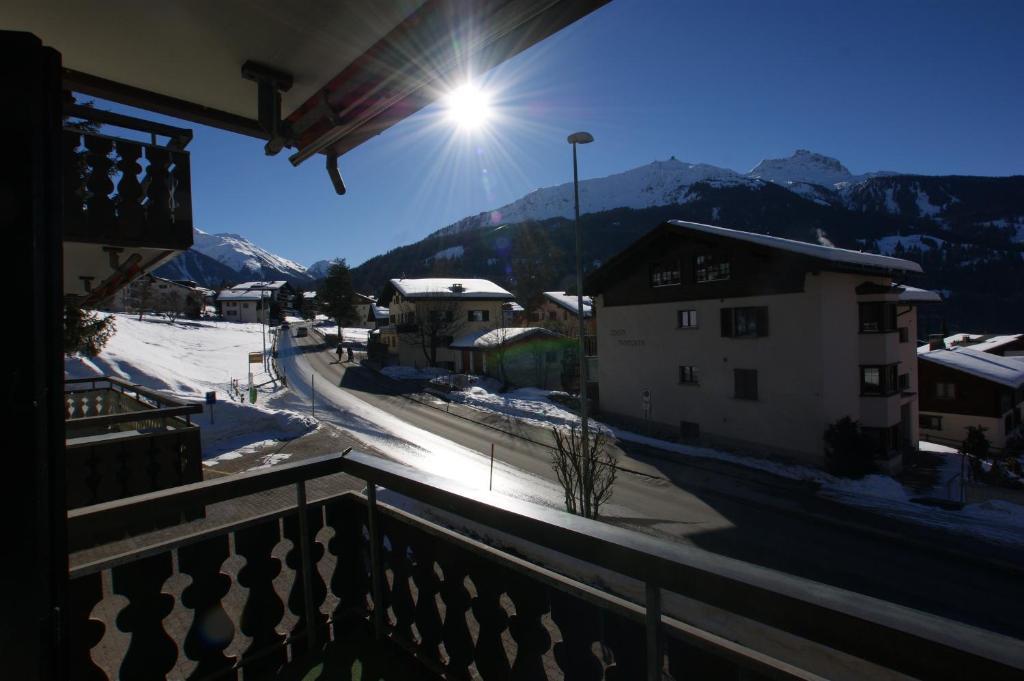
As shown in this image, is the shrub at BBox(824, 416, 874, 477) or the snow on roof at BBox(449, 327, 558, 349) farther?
the snow on roof at BBox(449, 327, 558, 349)

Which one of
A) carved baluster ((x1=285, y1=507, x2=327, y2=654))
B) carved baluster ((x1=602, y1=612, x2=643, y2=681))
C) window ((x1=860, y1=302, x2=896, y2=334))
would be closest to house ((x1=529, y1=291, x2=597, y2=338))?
window ((x1=860, y1=302, x2=896, y2=334))

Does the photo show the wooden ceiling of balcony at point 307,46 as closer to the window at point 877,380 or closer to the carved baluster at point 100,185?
the carved baluster at point 100,185

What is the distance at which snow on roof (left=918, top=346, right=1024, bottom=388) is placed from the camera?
27.6m

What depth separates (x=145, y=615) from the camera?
223 cm

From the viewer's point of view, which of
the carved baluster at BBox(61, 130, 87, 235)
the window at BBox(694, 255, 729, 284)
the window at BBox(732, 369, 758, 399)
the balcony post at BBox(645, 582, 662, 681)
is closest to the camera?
the balcony post at BBox(645, 582, 662, 681)

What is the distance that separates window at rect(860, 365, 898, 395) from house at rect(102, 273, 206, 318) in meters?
63.7

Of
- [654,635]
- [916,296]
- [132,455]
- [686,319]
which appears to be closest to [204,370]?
[686,319]

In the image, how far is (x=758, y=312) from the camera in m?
20.2

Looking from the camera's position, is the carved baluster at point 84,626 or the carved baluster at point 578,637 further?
the carved baluster at point 84,626

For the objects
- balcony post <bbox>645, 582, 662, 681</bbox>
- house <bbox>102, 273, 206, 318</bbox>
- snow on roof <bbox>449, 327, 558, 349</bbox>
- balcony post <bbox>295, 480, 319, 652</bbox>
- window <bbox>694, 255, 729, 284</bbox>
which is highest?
house <bbox>102, 273, 206, 318</bbox>

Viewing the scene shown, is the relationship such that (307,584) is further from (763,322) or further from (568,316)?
(568,316)

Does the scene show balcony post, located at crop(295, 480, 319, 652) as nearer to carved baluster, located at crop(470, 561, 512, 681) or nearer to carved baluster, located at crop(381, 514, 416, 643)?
carved baluster, located at crop(381, 514, 416, 643)

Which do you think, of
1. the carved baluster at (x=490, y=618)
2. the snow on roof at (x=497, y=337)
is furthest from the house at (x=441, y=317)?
the carved baluster at (x=490, y=618)

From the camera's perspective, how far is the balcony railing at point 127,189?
366 centimetres
